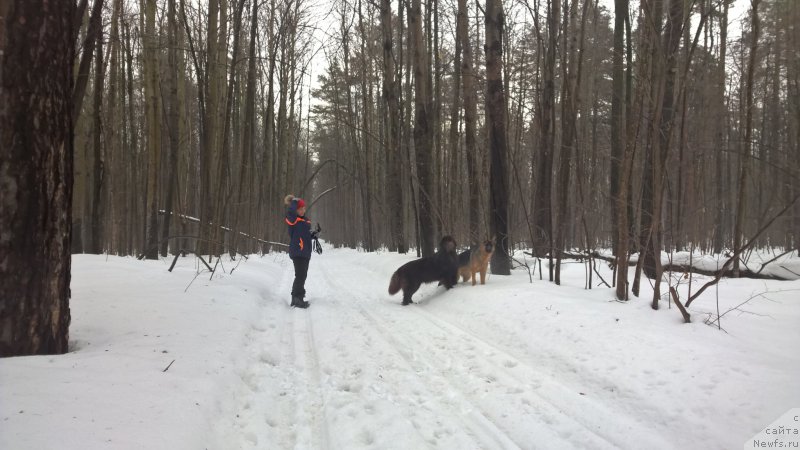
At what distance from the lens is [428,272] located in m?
8.23

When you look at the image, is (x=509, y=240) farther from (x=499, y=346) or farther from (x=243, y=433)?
(x=243, y=433)

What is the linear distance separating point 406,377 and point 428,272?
4.23 meters

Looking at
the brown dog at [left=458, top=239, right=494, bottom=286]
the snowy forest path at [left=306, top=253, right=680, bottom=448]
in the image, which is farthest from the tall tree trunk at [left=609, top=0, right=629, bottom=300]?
the brown dog at [left=458, top=239, right=494, bottom=286]

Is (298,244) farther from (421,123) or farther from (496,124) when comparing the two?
(421,123)

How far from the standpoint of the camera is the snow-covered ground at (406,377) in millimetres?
2779

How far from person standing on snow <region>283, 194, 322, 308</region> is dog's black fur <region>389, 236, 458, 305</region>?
1.66m

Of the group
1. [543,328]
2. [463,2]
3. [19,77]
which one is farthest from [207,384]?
[463,2]

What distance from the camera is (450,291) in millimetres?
8344

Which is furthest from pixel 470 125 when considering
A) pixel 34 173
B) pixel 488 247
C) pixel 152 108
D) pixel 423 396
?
pixel 152 108

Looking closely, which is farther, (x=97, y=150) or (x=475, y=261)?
(x=97, y=150)

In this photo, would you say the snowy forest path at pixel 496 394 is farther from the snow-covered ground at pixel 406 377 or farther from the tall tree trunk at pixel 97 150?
the tall tree trunk at pixel 97 150

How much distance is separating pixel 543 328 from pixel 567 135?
422 centimetres

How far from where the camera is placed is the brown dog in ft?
26.4

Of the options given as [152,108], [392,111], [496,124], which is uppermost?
[392,111]
